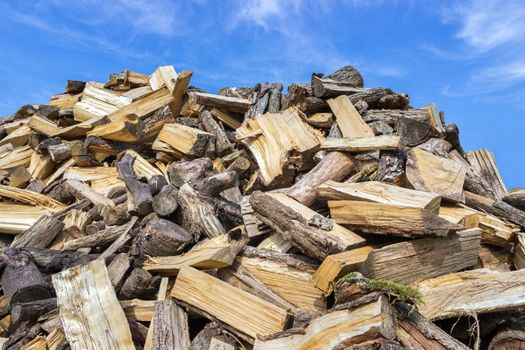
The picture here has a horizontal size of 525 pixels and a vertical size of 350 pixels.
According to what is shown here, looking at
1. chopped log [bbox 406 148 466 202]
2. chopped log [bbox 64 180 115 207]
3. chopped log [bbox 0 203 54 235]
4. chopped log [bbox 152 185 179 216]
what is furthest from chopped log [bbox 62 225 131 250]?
chopped log [bbox 406 148 466 202]

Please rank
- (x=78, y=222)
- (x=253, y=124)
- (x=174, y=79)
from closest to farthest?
1. (x=78, y=222)
2. (x=253, y=124)
3. (x=174, y=79)

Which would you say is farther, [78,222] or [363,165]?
[78,222]

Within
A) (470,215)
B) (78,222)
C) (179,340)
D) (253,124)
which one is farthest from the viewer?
(253,124)

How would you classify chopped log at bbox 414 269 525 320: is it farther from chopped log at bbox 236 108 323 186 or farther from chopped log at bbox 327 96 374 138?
chopped log at bbox 327 96 374 138

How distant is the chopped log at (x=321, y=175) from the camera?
5.36m

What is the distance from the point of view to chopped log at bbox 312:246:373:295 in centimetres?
404

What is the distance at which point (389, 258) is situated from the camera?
14.0 feet

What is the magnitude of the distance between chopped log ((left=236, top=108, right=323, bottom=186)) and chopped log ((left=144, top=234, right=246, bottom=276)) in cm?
154

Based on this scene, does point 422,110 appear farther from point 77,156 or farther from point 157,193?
point 77,156

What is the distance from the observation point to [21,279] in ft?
17.0

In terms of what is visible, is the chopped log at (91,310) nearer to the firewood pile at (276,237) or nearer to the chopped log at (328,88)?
the firewood pile at (276,237)

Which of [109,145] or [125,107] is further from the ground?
[125,107]

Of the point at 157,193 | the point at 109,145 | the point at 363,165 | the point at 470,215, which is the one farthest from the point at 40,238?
the point at 470,215

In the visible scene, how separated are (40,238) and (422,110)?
6026 mm
